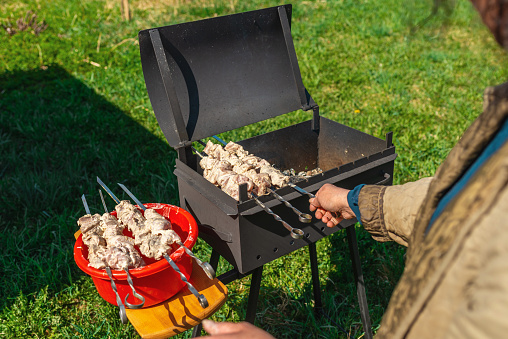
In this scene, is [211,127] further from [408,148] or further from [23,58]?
[23,58]

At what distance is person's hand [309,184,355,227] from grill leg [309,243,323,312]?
0.75m

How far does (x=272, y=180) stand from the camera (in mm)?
2441

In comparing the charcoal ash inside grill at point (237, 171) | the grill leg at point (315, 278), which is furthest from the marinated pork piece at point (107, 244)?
the grill leg at point (315, 278)

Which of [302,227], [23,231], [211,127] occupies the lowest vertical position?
[23,231]

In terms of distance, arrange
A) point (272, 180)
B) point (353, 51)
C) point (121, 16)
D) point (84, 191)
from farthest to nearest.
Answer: point (121, 16), point (353, 51), point (84, 191), point (272, 180)

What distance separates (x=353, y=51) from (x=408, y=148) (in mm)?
2891

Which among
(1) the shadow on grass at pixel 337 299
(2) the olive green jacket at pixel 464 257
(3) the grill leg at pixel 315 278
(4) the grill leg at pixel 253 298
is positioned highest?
(2) the olive green jacket at pixel 464 257

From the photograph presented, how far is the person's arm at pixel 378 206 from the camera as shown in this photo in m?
1.80

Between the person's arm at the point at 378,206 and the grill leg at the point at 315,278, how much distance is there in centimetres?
79

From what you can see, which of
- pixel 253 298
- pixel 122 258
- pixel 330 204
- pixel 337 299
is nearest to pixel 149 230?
pixel 122 258

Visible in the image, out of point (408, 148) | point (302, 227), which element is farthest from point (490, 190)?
point (408, 148)

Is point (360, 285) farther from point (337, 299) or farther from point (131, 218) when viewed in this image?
point (131, 218)

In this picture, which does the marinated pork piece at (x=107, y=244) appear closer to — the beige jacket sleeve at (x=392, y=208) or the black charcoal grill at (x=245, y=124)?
the black charcoal grill at (x=245, y=124)

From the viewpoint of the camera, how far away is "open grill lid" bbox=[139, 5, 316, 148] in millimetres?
2455
